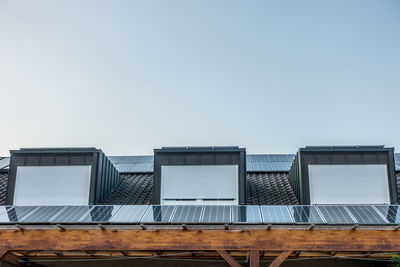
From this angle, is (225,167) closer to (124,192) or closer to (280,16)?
(124,192)

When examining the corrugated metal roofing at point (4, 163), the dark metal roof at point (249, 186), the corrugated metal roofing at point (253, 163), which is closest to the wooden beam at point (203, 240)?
the dark metal roof at point (249, 186)

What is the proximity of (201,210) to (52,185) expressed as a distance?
18.1 ft

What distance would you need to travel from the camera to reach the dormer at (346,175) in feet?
46.9

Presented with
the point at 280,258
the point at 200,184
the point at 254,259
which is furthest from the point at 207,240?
the point at 200,184

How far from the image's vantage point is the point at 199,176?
14.8m

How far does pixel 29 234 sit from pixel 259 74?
41.3 ft

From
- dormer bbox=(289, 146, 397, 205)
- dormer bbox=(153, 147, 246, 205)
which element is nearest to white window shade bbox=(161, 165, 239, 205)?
dormer bbox=(153, 147, 246, 205)

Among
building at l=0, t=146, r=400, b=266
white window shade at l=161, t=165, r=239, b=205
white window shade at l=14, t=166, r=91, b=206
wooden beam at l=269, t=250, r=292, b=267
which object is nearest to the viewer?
wooden beam at l=269, t=250, r=292, b=267

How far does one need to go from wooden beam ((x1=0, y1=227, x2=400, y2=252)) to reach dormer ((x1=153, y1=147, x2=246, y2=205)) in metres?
3.26

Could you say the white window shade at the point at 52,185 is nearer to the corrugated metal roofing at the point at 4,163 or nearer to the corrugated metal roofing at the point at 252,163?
the corrugated metal roofing at the point at 252,163

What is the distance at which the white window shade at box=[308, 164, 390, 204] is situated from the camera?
1426 cm

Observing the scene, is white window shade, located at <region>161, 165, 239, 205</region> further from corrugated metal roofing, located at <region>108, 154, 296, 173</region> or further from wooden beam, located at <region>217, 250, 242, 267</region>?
corrugated metal roofing, located at <region>108, 154, 296, 173</region>

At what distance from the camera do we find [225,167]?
14859 mm

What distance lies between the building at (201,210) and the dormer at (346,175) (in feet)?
0.10
